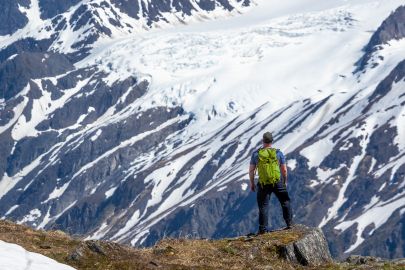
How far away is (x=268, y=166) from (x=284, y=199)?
1.62 metres

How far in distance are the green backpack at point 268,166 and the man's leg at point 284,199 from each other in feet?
1.16

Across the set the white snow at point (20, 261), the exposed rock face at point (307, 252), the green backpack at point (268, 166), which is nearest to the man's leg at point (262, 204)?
the green backpack at point (268, 166)

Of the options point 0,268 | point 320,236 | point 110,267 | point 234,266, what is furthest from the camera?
point 320,236

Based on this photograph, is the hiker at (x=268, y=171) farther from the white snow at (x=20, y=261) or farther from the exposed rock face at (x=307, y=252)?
the white snow at (x=20, y=261)

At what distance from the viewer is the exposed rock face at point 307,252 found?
34469 millimetres

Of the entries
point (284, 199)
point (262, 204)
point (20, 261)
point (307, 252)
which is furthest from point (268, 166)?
point (20, 261)

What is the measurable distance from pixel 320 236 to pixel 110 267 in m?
8.81

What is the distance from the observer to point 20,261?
84.2 feet

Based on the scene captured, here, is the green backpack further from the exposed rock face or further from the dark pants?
the exposed rock face

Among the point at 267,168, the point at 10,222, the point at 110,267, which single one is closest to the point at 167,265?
the point at 110,267

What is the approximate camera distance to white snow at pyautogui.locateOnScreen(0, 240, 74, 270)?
2493cm

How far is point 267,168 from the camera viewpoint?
36.7m

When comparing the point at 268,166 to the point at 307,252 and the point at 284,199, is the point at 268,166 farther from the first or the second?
the point at 307,252

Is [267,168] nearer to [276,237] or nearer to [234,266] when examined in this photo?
[276,237]
